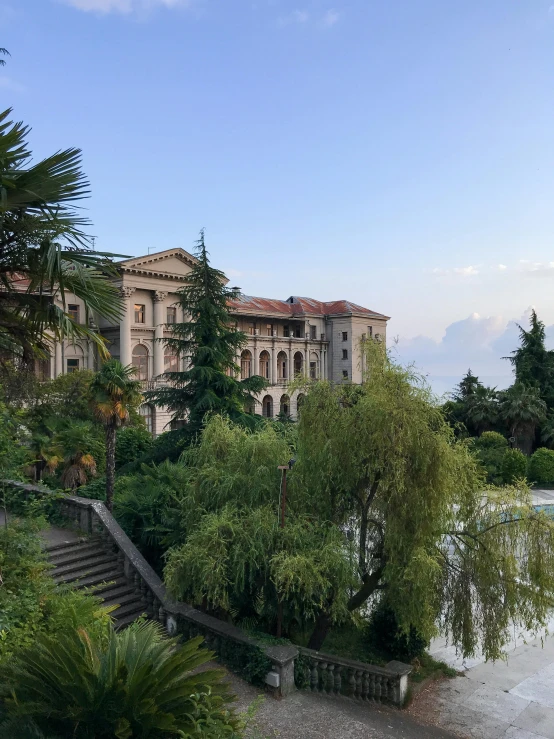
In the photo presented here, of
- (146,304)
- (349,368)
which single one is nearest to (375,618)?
(146,304)

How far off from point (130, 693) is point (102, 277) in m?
6.27

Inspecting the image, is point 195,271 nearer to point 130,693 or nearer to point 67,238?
point 67,238

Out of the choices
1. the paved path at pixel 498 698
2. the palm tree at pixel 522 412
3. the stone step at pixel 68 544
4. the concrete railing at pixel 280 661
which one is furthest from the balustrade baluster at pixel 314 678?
the palm tree at pixel 522 412

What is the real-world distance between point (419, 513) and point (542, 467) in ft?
110

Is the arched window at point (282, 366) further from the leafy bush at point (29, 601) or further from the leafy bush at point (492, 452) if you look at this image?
the leafy bush at point (29, 601)

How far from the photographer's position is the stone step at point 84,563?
1386cm

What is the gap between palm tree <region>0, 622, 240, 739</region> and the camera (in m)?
6.37

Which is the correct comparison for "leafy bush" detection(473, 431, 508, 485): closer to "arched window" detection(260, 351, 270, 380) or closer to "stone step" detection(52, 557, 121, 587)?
"stone step" detection(52, 557, 121, 587)

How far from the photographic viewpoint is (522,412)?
4425 centimetres

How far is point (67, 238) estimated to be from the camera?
873cm

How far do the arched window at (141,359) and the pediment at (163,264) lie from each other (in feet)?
21.5

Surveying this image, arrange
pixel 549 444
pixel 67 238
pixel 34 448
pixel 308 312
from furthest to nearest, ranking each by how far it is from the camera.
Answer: pixel 308 312
pixel 549 444
pixel 34 448
pixel 67 238

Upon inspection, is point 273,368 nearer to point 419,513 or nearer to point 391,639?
point 391,639

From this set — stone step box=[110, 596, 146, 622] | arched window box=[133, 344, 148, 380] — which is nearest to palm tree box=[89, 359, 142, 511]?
stone step box=[110, 596, 146, 622]
